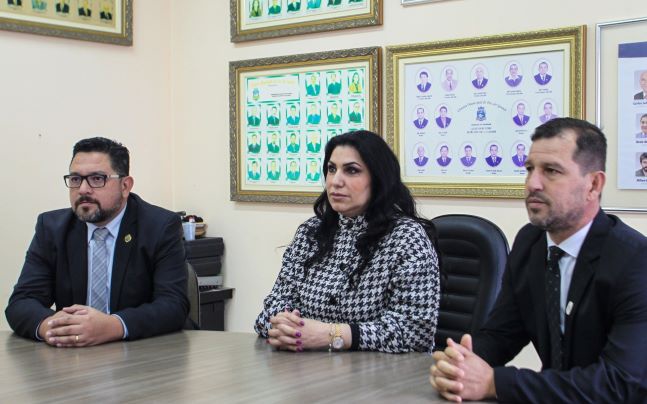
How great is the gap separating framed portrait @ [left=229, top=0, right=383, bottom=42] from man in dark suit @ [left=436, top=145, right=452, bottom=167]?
714 mm

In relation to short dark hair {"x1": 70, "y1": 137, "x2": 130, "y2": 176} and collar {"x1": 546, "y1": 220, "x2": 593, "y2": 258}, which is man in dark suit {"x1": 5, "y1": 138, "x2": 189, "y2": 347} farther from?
collar {"x1": 546, "y1": 220, "x2": 593, "y2": 258}

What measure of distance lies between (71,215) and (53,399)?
1.26 m

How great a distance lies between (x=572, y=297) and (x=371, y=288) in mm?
753

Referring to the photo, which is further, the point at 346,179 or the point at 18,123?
the point at 18,123

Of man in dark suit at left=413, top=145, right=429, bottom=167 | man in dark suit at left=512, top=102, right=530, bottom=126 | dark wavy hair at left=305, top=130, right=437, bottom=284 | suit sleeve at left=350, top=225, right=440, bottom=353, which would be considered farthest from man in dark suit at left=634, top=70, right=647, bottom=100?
suit sleeve at left=350, top=225, right=440, bottom=353

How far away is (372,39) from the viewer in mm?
4016

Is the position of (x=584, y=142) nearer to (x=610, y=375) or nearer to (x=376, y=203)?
(x=610, y=375)

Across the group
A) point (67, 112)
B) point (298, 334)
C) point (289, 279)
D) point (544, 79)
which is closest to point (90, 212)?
point (289, 279)

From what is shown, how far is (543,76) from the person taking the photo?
3.46 metres

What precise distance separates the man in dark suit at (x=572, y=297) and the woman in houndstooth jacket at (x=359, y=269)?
0.33 metres

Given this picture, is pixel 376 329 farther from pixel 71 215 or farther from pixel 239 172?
pixel 239 172

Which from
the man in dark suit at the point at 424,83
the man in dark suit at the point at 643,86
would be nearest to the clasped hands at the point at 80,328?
the man in dark suit at the point at 424,83

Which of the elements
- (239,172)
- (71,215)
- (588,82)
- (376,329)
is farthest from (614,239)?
(239,172)

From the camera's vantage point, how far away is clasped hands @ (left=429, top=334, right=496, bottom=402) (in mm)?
1808
